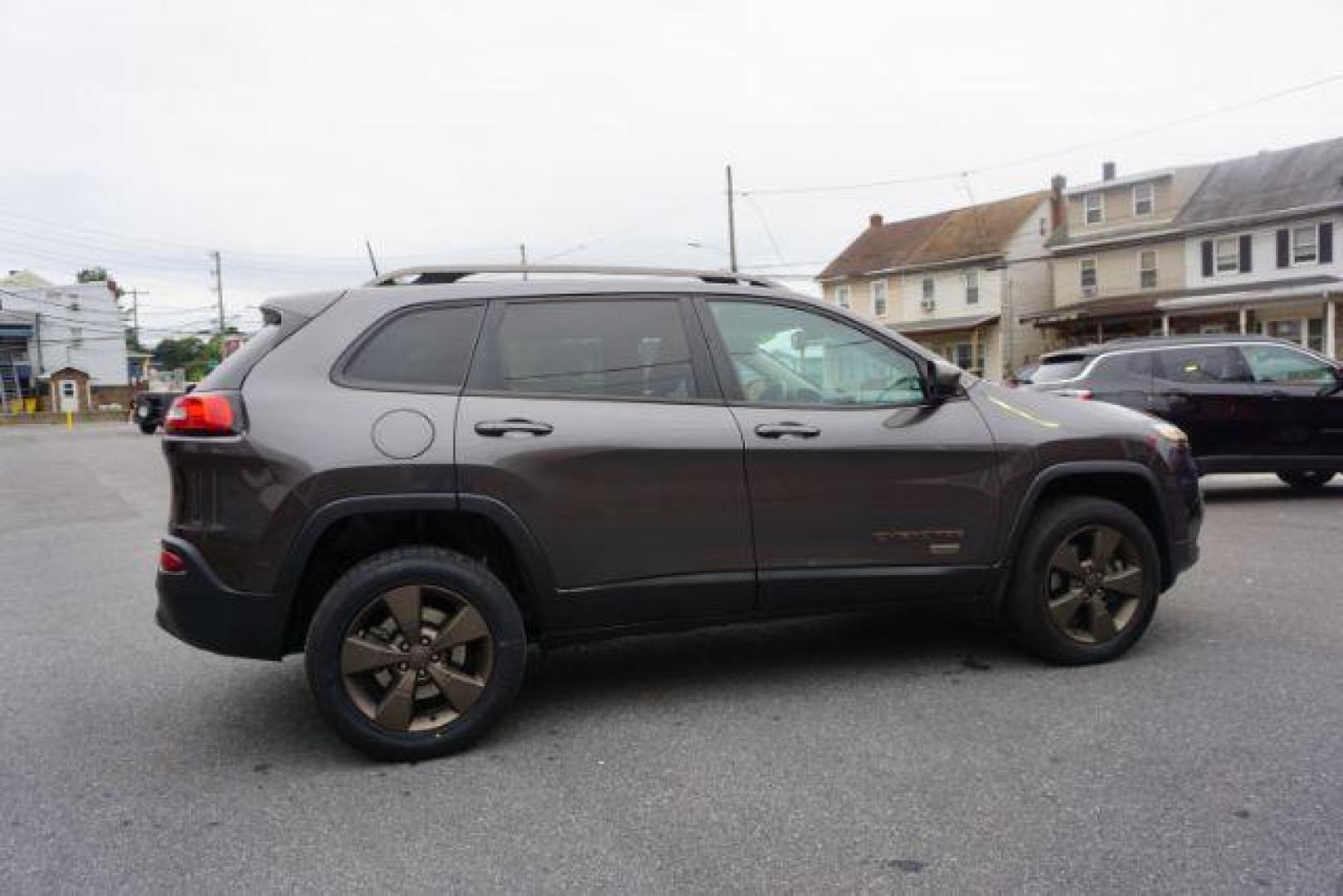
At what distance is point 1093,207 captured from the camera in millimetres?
37531

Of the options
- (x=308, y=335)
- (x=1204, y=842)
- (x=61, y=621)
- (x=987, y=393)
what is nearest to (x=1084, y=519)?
(x=987, y=393)

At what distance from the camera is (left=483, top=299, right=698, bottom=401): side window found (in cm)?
377

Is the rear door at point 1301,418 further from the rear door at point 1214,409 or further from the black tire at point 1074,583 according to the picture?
the black tire at point 1074,583

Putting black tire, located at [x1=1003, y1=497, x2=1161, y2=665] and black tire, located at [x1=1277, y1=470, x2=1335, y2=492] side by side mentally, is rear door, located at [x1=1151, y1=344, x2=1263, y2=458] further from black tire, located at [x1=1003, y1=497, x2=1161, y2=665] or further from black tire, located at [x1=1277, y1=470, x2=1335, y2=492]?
black tire, located at [x1=1003, y1=497, x2=1161, y2=665]

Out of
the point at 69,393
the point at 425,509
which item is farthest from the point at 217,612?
the point at 69,393

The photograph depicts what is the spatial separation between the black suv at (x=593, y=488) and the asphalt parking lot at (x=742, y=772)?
380 mm

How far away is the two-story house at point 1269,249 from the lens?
99.5 ft

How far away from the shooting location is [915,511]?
13.3 feet

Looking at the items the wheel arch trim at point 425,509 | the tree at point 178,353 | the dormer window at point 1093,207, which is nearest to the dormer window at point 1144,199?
the dormer window at point 1093,207

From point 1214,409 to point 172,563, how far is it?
29.6 ft

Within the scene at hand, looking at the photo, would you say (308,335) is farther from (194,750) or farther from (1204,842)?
(1204,842)

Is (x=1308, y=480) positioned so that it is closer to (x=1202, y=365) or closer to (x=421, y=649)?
(x=1202, y=365)

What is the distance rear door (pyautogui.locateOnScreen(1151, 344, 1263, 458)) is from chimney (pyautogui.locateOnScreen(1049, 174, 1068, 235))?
32.6 metres

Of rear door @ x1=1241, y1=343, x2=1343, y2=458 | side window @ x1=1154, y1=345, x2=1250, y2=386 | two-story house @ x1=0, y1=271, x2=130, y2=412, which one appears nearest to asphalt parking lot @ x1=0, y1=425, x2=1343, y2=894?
side window @ x1=1154, y1=345, x2=1250, y2=386
